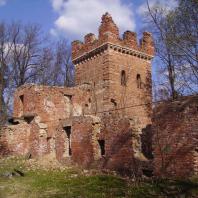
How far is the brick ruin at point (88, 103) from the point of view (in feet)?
57.4

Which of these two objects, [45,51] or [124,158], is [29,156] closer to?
[124,158]

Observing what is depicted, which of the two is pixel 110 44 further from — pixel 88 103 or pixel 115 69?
pixel 88 103

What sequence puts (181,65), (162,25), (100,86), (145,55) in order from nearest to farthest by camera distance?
(181,65)
(162,25)
(100,86)
(145,55)

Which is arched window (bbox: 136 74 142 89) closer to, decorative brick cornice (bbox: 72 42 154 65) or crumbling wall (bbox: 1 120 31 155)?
decorative brick cornice (bbox: 72 42 154 65)

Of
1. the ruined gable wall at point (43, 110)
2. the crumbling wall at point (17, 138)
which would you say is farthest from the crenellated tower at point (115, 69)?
the crumbling wall at point (17, 138)

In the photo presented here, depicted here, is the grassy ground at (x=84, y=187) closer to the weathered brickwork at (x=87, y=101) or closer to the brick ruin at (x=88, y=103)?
the brick ruin at (x=88, y=103)

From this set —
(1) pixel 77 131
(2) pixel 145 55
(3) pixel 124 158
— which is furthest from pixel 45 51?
(3) pixel 124 158

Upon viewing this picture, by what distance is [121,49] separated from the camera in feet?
79.2

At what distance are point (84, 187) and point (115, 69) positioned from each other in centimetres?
1291

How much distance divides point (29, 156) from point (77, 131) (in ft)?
15.6

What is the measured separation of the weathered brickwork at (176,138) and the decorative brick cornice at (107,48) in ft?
35.1

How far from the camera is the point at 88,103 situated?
24.6 m

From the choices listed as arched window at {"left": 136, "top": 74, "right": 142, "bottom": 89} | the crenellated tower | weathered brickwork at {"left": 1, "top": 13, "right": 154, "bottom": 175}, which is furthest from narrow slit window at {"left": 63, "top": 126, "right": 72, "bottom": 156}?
arched window at {"left": 136, "top": 74, "right": 142, "bottom": 89}

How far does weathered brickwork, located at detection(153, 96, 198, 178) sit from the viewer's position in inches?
484
